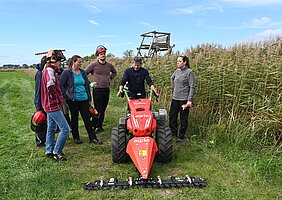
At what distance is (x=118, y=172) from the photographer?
428 cm

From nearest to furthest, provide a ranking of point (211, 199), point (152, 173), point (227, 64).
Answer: point (211, 199) < point (152, 173) < point (227, 64)

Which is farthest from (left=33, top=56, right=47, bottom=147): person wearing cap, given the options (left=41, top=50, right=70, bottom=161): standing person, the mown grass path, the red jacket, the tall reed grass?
the tall reed grass

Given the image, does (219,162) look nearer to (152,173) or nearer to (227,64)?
(152,173)

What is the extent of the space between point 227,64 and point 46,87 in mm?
3440

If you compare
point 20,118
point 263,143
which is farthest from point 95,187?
point 20,118

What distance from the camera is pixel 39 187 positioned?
3709mm

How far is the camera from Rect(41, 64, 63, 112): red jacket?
440 cm

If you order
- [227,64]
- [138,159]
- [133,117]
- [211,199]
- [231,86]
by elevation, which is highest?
[227,64]

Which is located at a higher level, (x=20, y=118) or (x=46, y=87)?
(x=46, y=87)

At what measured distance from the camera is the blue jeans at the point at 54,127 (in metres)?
4.62

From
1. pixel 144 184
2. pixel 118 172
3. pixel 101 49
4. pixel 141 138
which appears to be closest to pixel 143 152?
pixel 141 138

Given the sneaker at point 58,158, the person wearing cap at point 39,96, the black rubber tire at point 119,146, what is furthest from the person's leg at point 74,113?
the black rubber tire at point 119,146

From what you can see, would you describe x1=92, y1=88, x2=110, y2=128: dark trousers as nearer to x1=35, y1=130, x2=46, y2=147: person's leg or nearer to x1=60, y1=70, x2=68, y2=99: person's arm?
x1=60, y1=70, x2=68, y2=99: person's arm

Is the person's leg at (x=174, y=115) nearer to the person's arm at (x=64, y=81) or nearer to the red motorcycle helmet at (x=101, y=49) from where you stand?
the red motorcycle helmet at (x=101, y=49)
